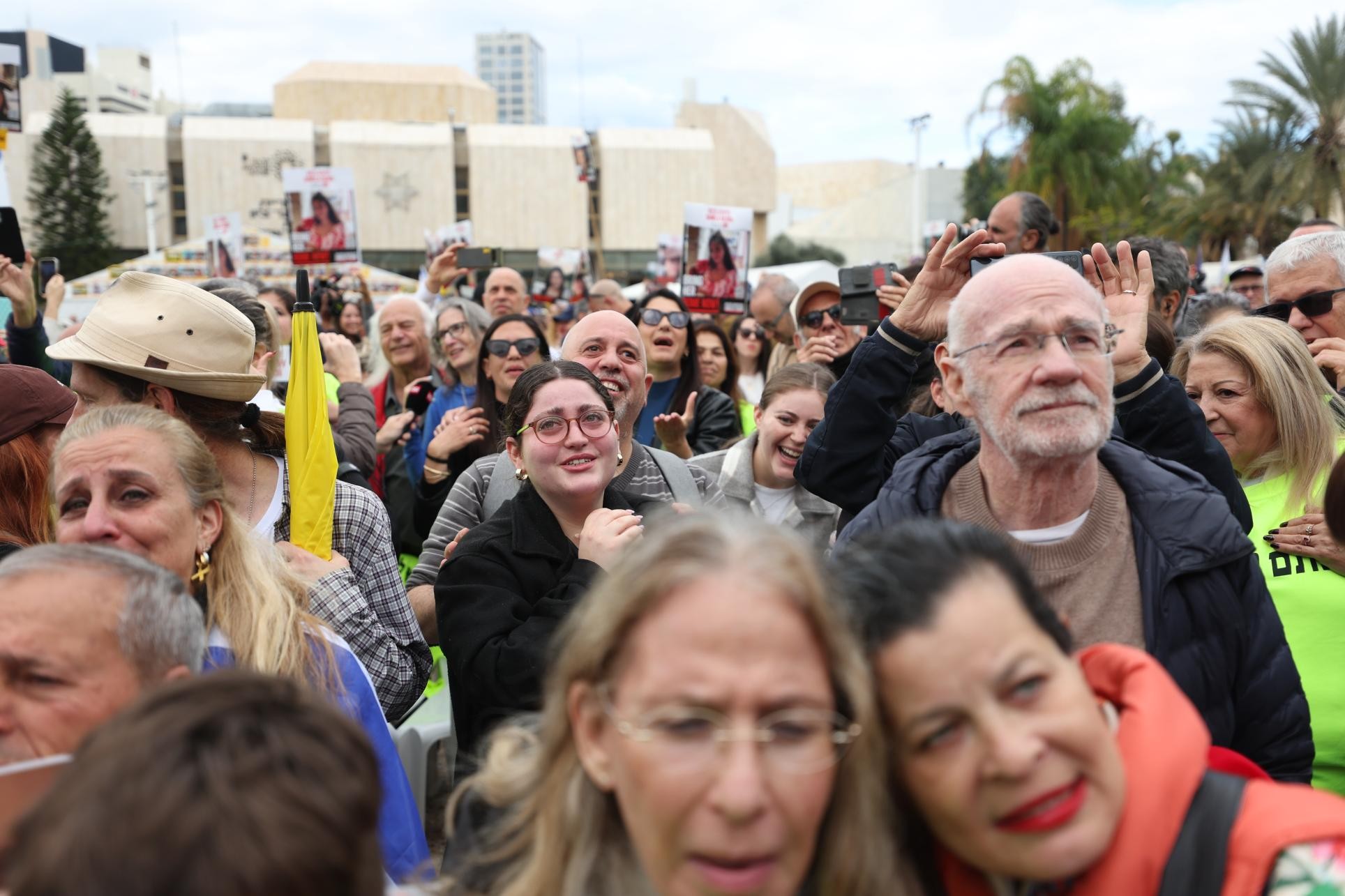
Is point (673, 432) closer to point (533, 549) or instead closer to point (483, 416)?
point (483, 416)

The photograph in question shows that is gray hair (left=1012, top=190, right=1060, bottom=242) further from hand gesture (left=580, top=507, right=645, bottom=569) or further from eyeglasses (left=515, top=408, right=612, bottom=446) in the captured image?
hand gesture (left=580, top=507, right=645, bottom=569)

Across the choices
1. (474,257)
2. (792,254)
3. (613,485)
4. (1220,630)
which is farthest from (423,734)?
(792,254)

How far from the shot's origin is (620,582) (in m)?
1.53

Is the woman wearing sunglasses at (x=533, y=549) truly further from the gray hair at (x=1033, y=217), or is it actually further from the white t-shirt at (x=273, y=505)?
the gray hair at (x=1033, y=217)

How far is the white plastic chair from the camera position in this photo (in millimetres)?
4148

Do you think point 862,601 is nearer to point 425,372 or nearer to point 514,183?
point 425,372

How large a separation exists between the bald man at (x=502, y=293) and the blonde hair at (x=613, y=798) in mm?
5626

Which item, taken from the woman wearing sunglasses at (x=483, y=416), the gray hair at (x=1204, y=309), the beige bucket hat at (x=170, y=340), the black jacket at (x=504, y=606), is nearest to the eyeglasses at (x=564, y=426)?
the black jacket at (x=504, y=606)

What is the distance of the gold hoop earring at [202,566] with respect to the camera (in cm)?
242

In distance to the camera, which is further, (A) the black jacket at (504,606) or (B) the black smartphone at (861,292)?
(B) the black smartphone at (861,292)

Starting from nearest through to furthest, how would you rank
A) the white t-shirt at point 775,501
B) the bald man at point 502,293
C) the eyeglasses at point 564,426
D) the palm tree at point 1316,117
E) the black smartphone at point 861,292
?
the eyeglasses at point 564,426 < the white t-shirt at point 775,501 < the black smartphone at point 861,292 < the bald man at point 502,293 < the palm tree at point 1316,117

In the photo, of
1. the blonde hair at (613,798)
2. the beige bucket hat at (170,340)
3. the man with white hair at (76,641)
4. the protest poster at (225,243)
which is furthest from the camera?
the protest poster at (225,243)

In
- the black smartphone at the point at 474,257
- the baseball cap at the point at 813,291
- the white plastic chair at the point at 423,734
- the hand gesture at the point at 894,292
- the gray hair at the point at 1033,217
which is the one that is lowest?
the white plastic chair at the point at 423,734

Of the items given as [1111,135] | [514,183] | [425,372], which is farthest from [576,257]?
[514,183]
